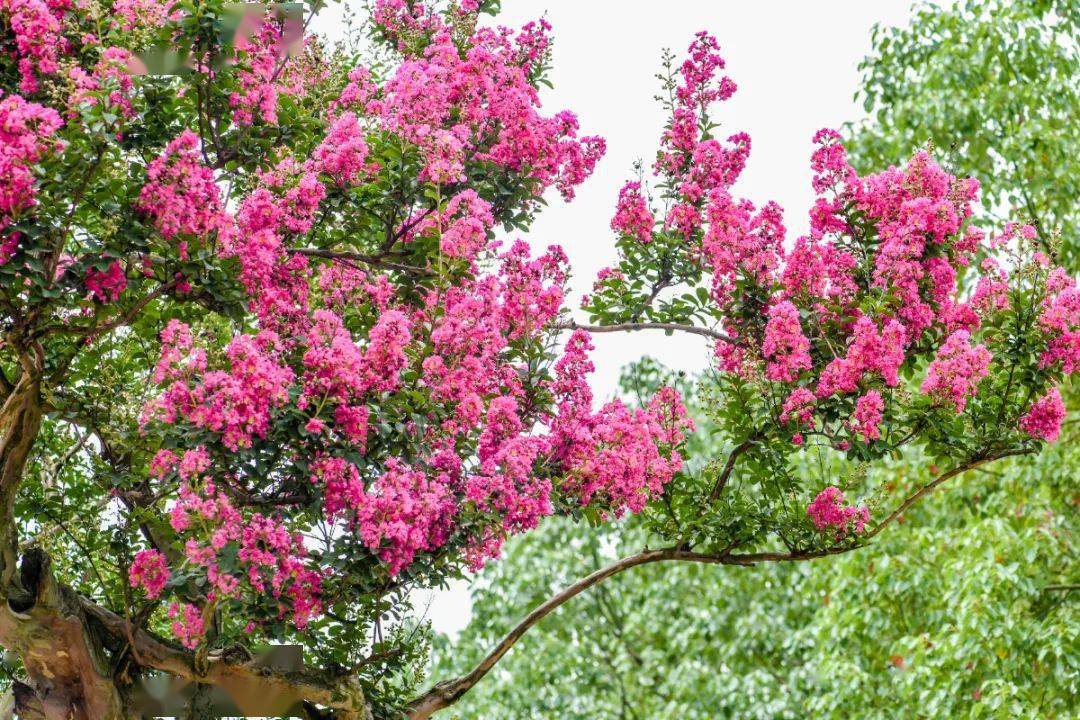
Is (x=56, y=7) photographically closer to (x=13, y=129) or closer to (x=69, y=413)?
(x=13, y=129)

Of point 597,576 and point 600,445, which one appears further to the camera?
point 597,576

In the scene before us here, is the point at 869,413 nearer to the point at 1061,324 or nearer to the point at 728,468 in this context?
the point at 728,468

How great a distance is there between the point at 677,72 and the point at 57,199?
12.7 ft

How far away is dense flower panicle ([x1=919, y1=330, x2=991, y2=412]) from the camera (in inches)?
252

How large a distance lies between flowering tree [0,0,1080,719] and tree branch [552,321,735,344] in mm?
34

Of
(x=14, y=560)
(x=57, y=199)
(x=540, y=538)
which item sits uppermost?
(x=540, y=538)

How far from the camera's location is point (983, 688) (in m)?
10.2

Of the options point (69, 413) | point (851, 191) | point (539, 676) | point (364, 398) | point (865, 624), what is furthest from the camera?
point (539, 676)

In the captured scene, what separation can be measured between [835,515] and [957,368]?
98cm

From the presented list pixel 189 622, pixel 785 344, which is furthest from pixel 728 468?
pixel 189 622

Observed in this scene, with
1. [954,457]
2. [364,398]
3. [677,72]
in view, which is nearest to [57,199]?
[364,398]

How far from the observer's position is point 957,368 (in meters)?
6.41

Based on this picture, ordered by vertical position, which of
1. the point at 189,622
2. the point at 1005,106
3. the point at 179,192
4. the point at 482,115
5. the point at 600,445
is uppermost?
the point at 1005,106

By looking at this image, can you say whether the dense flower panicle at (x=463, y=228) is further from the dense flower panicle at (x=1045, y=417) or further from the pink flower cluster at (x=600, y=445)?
the dense flower panicle at (x=1045, y=417)
